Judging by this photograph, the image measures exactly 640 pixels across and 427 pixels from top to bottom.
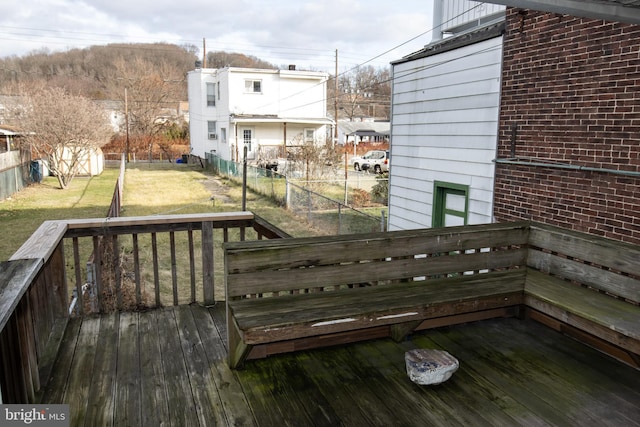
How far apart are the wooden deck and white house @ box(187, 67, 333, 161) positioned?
87.2 feet

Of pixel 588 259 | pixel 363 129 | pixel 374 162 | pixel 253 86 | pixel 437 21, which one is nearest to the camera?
pixel 588 259

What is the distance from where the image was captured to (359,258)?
11.6 ft

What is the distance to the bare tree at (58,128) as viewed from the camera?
22453mm

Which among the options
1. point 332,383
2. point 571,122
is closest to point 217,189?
point 571,122

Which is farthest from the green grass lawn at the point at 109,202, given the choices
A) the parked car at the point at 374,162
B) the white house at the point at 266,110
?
the parked car at the point at 374,162

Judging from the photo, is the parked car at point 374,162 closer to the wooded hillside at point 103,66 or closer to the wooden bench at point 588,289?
the wooden bench at point 588,289

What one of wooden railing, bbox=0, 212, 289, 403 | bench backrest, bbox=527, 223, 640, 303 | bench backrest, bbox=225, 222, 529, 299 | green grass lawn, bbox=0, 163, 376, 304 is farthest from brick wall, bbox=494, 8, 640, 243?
green grass lawn, bbox=0, 163, 376, 304

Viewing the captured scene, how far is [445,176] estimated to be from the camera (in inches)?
285

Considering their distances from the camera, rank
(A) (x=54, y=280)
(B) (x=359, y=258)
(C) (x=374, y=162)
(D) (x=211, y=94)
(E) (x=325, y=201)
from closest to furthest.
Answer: (B) (x=359, y=258) → (A) (x=54, y=280) → (E) (x=325, y=201) → (C) (x=374, y=162) → (D) (x=211, y=94)

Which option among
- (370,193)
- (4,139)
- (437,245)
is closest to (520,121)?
(437,245)

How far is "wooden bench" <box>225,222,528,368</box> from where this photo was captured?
3.11m

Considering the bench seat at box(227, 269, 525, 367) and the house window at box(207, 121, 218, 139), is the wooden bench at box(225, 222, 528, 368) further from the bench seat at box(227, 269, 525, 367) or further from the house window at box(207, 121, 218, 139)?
the house window at box(207, 121, 218, 139)

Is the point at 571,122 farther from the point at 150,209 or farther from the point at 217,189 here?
the point at 217,189

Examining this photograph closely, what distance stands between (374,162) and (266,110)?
7.91 metres
